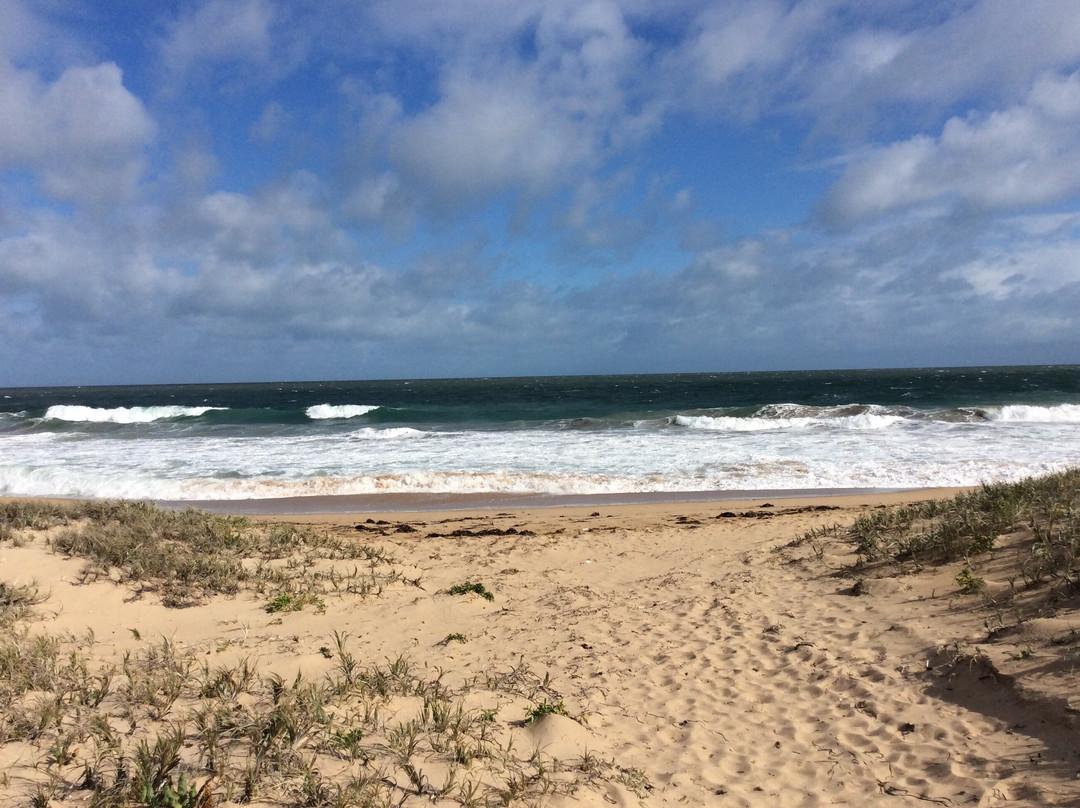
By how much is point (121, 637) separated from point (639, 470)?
12601 millimetres

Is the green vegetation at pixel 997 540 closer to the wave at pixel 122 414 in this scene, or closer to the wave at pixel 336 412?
the wave at pixel 336 412

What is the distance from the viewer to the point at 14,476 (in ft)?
52.6

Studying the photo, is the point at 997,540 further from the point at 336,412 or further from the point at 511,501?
the point at 336,412

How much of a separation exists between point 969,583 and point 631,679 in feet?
10.2

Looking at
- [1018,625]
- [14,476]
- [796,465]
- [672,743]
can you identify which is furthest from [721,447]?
[14,476]

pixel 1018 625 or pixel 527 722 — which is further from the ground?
pixel 1018 625

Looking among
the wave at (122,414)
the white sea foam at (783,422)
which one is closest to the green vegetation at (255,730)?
the white sea foam at (783,422)

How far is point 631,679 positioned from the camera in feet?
14.9

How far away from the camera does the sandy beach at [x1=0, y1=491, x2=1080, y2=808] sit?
2990 mm

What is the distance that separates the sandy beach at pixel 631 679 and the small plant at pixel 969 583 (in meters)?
0.08

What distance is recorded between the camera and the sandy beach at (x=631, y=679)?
299 centimetres

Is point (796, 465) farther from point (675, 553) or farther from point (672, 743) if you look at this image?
point (672, 743)

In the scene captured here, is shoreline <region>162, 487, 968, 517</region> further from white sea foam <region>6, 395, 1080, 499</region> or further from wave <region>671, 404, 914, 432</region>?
wave <region>671, 404, 914, 432</region>

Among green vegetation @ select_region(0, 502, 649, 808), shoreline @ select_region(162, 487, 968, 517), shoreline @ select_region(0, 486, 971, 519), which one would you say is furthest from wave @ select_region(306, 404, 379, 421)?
green vegetation @ select_region(0, 502, 649, 808)
